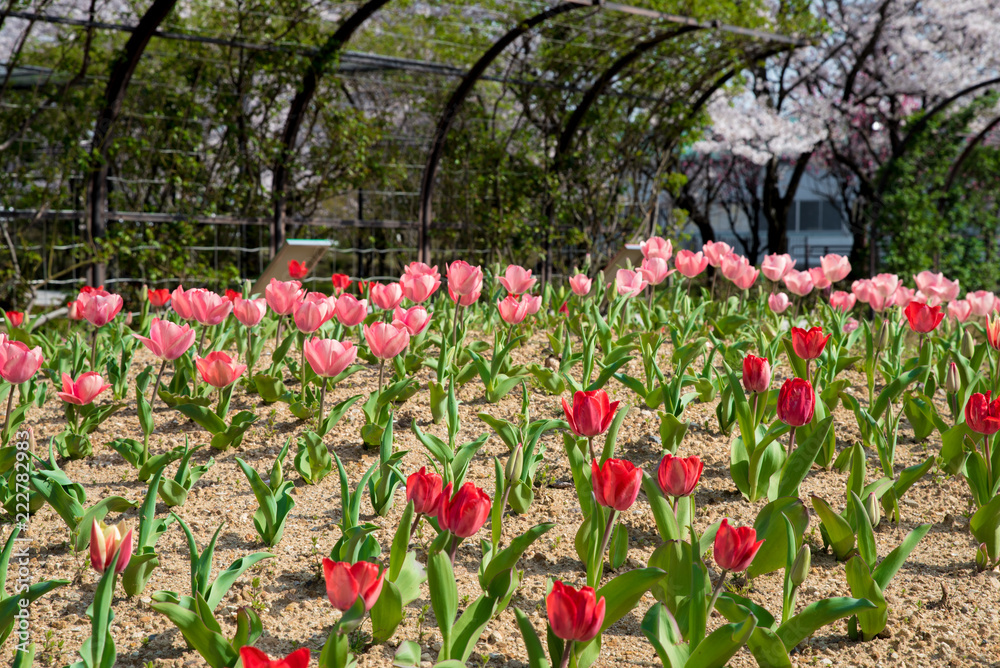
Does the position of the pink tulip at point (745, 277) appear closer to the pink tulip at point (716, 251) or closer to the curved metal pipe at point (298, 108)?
the pink tulip at point (716, 251)

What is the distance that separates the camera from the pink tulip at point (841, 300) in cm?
325

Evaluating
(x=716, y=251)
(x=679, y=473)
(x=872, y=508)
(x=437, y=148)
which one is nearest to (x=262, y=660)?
(x=679, y=473)

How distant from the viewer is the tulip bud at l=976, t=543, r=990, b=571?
1669mm

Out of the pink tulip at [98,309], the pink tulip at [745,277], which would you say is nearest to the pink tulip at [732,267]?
the pink tulip at [745,277]

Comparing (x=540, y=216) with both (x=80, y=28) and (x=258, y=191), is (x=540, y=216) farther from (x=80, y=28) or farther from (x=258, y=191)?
(x=80, y=28)

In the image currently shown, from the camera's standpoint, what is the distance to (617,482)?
1228 mm

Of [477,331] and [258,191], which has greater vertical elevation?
[258,191]

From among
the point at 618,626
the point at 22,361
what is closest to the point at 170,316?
the point at 22,361

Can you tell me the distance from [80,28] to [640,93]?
615 centimetres

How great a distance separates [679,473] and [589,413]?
0.21 m

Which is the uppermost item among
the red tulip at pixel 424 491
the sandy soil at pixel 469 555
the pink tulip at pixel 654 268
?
the pink tulip at pixel 654 268

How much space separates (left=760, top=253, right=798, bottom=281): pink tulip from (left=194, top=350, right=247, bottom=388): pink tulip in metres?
2.08

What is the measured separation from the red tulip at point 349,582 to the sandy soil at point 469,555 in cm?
35

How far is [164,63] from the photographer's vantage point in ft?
25.5
